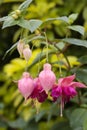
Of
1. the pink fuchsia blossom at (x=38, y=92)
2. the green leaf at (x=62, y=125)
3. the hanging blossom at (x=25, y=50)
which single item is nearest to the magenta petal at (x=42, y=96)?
the pink fuchsia blossom at (x=38, y=92)

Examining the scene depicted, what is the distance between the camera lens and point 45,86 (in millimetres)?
1061

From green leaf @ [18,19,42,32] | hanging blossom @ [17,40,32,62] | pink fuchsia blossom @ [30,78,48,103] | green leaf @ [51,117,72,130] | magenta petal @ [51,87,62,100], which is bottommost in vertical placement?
green leaf @ [51,117,72,130]

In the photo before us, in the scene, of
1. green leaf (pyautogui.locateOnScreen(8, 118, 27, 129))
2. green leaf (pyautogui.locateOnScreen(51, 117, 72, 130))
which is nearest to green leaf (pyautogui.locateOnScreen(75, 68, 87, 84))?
green leaf (pyautogui.locateOnScreen(51, 117, 72, 130))

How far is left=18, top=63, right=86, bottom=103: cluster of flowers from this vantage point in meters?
1.08

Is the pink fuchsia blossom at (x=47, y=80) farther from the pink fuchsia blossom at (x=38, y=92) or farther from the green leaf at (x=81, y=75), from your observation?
the green leaf at (x=81, y=75)

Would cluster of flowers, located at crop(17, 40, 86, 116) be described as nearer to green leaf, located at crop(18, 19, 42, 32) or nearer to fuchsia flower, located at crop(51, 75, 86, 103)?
fuchsia flower, located at crop(51, 75, 86, 103)

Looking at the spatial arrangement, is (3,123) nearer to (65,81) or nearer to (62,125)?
(62,125)

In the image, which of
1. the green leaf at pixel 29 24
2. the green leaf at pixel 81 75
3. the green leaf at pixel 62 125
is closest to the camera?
the green leaf at pixel 29 24

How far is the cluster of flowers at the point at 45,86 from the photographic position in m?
1.08

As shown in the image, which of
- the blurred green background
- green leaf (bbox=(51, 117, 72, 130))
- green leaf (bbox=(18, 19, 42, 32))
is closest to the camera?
green leaf (bbox=(18, 19, 42, 32))

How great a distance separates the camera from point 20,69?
213 centimetres

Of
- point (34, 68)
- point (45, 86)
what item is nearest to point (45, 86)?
point (45, 86)

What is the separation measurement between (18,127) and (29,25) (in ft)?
3.62

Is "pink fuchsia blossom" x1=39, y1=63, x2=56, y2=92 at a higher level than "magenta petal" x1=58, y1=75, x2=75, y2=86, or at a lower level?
higher
